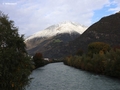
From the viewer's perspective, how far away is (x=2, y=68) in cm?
2294

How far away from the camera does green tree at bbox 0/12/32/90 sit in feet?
76.5

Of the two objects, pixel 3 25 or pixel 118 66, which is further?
pixel 118 66

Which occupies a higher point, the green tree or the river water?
the green tree

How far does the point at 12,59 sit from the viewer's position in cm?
2442

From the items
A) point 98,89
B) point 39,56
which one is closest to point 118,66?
point 98,89

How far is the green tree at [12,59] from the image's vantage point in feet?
76.5

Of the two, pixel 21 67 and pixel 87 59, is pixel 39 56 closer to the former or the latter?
pixel 87 59

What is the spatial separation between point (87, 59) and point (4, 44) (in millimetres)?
88996

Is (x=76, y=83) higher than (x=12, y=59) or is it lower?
lower

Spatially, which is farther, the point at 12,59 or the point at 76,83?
the point at 76,83

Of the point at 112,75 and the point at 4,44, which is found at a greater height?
the point at 4,44

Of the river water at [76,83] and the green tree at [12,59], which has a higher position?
the green tree at [12,59]

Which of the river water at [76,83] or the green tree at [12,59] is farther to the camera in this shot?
the river water at [76,83]

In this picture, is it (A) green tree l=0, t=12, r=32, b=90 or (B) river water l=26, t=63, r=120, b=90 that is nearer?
(A) green tree l=0, t=12, r=32, b=90
